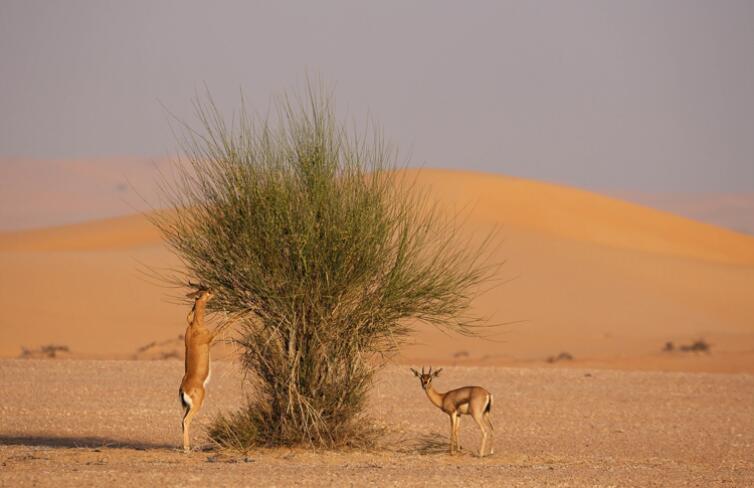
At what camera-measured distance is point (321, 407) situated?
15133 mm

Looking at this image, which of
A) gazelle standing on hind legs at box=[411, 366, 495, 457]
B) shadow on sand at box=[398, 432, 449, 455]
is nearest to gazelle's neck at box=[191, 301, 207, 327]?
gazelle standing on hind legs at box=[411, 366, 495, 457]

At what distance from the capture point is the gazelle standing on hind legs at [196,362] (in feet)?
46.8

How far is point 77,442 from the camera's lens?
17641 mm

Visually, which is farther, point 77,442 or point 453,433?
point 77,442

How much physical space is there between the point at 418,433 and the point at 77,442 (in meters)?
5.19

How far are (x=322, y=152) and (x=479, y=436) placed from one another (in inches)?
245

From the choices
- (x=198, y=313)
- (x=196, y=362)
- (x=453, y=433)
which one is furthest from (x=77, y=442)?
(x=453, y=433)

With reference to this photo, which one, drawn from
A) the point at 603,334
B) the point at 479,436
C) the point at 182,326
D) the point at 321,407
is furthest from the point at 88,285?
the point at 321,407

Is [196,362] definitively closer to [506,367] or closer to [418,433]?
[418,433]

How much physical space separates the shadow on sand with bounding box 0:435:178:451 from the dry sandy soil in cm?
4

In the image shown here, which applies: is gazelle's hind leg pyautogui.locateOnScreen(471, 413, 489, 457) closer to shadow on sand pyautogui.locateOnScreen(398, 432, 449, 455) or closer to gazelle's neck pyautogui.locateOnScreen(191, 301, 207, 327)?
shadow on sand pyautogui.locateOnScreen(398, 432, 449, 455)

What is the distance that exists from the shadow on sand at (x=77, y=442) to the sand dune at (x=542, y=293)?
41.9 feet

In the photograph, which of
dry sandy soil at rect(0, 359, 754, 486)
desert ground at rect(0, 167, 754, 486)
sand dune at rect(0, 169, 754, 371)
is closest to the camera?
dry sandy soil at rect(0, 359, 754, 486)

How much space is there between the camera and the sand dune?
4134 cm
